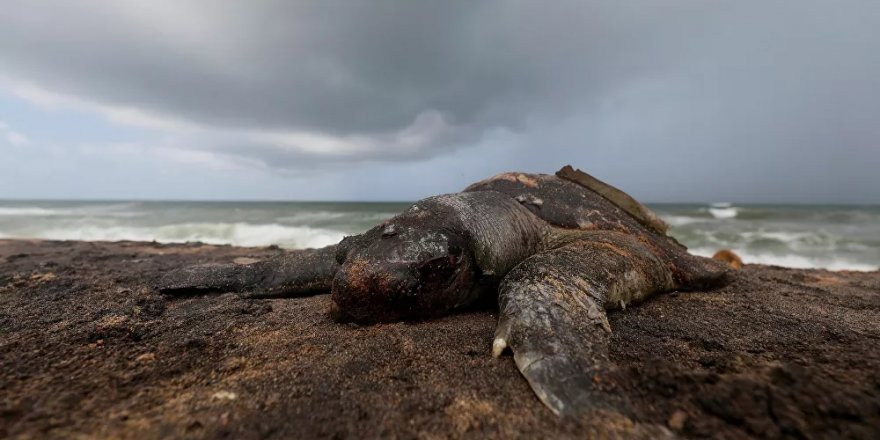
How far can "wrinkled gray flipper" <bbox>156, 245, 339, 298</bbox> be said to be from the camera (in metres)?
3.02

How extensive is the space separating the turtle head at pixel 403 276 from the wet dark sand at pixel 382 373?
11 cm

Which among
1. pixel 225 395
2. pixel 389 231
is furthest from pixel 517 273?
pixel 225 395

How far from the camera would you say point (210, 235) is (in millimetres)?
13852

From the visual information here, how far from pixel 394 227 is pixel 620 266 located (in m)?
1.62

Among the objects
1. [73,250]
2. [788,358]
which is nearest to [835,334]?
[788,358]

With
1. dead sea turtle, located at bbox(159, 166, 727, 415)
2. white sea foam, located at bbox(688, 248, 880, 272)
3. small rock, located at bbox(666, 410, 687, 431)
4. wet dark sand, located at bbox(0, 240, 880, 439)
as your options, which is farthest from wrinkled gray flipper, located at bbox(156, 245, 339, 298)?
white sea foam, located at bbox(688, 248, 880, 272)

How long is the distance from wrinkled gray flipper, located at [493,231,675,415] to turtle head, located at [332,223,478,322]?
1.13 feet

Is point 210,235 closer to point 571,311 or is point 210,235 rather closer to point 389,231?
point 389,231

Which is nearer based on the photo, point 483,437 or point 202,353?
point 483,437

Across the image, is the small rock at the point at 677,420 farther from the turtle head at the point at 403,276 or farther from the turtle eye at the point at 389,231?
the turtle eye at the point at 389,231

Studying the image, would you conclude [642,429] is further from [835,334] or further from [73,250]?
[73,250]

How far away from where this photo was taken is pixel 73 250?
252 inches

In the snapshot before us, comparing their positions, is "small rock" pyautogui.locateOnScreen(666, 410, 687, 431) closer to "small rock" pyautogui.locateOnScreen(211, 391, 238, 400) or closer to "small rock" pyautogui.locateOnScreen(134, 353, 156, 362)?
"small rock" pyautogui.locateOnScreen(211, 391, 238, 400)

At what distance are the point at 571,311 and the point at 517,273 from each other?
0.45 metres
